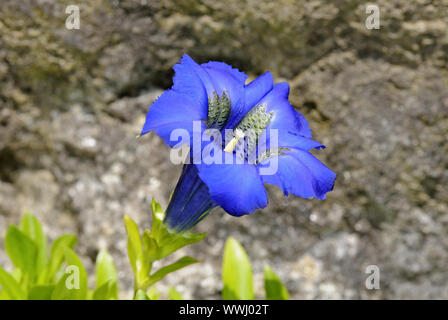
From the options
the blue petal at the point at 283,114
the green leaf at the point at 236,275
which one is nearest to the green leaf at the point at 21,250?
the green leaf at the point at 236,275

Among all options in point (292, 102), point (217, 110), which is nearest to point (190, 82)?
point (217, 110)

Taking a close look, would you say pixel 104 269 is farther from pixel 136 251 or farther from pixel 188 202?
pixel 188 202

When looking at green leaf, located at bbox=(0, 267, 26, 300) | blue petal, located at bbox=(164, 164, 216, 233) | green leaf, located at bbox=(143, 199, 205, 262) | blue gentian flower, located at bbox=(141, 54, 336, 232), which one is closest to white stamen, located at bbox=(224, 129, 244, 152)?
blue gentian flower, located at bbox=(141, 54, 336, 232)

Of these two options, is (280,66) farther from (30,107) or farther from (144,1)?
(30,107)

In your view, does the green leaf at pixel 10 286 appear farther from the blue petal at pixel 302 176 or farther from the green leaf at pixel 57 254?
the blue petal at pixel 302 176

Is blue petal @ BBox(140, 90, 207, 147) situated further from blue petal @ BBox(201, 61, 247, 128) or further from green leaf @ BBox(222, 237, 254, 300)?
green leaf @ BBox(222, 237, 254, 300)
